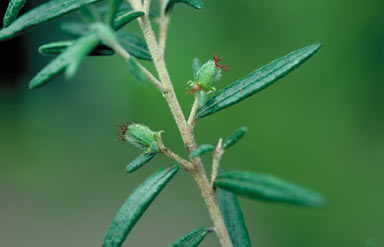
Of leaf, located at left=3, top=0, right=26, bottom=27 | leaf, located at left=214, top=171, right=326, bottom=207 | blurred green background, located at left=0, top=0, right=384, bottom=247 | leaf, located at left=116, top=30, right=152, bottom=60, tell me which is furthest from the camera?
blurred green background, located at left=0, top=0, right=384, bottom=247

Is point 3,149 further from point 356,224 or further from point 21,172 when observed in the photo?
point 356,224

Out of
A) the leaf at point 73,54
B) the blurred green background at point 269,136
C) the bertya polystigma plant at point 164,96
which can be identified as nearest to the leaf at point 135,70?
the bertya polystigma plant at point 164,96

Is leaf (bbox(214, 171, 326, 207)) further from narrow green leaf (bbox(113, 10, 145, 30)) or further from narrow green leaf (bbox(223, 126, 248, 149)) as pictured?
narrow green leaf (bbox(113, 10, 145, 30))

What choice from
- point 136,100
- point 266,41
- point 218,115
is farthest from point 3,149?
point 266,41

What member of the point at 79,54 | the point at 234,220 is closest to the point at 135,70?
the point at 79,54

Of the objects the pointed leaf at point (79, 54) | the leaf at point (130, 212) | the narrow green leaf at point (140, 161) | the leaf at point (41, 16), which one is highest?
the leaf at point (41, 16)

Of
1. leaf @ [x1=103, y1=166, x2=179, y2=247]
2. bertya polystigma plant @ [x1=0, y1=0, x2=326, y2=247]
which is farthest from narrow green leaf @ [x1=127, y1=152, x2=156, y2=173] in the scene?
leaf @ [x1=103, y1=166, x2=179, y2=247]

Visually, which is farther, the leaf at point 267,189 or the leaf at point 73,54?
the leaf at point 73,54

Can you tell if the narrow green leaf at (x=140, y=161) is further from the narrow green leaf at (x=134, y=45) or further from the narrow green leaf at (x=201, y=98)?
the narrow green leaf at (x=134, y=45)

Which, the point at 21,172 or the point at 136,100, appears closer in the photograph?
the point at 136,100
